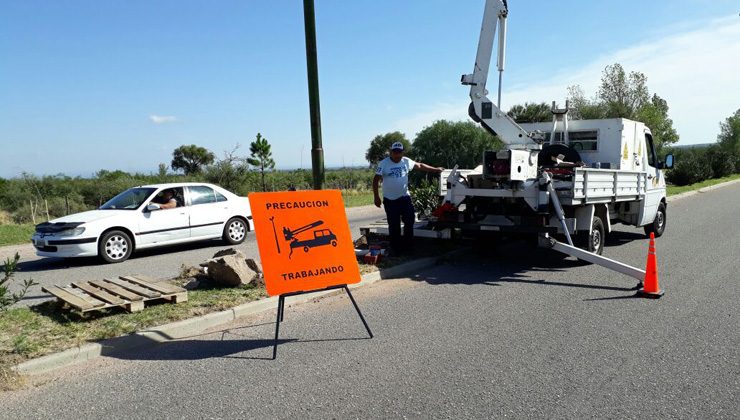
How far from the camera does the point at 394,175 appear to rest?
352 inches

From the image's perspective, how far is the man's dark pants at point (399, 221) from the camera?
9172mm

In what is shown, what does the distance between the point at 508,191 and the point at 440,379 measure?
4.94m

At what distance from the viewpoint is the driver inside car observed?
1170cm

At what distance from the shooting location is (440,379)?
4551mm

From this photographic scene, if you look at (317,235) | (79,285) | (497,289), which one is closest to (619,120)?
(497,289)

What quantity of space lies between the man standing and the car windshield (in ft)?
17.1

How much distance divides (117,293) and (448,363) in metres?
4.05

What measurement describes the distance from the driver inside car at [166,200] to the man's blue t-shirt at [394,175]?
16.6ft

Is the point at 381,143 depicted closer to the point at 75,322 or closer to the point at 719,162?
the point at 719,162

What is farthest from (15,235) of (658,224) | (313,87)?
(658,224)

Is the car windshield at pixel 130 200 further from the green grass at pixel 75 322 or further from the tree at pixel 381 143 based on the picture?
the tree at pixel 381 143

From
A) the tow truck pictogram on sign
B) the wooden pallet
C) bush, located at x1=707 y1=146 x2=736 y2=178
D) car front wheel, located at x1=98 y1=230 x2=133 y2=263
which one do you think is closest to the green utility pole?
the tow truck pictogram on sign

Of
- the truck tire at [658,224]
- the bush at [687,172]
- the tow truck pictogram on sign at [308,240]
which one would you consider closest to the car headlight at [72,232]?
the tow truck pictogram on sign at [308,240]

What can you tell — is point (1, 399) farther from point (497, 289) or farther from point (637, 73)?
point (637, 73)
